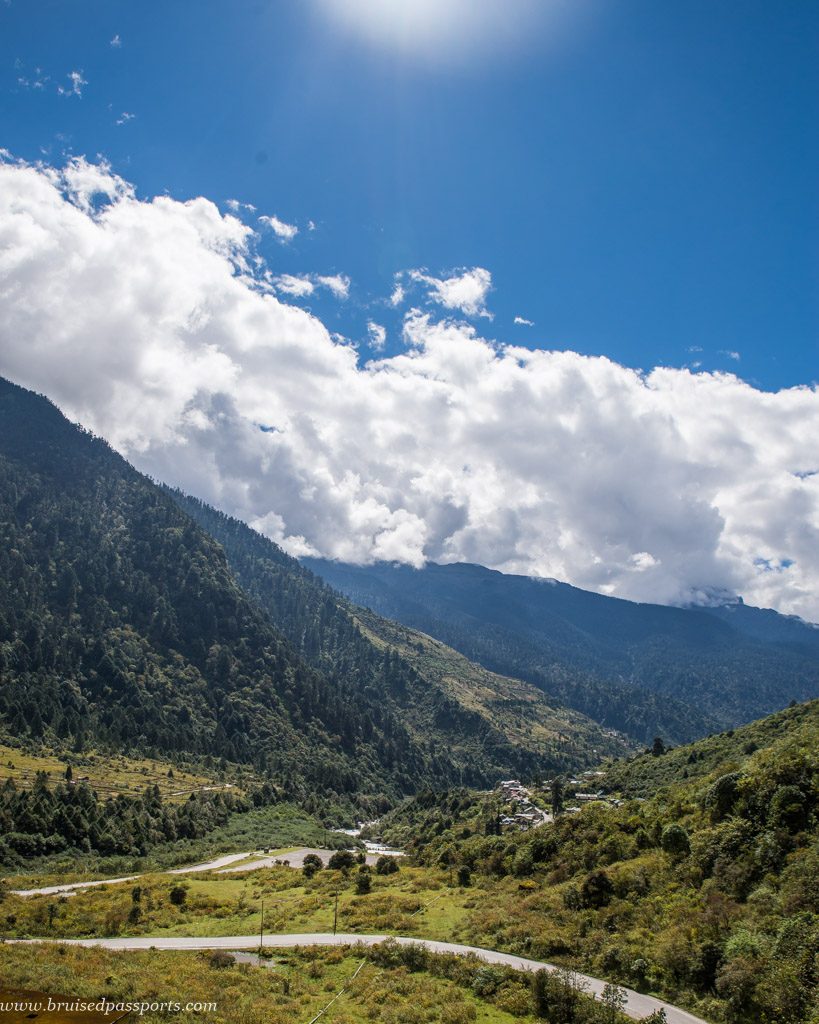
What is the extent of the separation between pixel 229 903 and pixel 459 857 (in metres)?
27.9

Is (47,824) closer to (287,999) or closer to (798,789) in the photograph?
(287,999)

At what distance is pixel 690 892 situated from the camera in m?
42.8

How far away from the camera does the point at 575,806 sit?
405 feet

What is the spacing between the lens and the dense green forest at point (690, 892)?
30.8 m

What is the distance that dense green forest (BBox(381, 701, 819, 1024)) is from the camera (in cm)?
3080

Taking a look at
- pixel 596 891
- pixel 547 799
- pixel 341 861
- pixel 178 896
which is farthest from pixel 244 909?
pixel 547 799

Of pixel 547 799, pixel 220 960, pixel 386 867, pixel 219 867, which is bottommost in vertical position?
pixel 219 867

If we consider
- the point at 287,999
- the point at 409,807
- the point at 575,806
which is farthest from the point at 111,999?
the point at 409,807

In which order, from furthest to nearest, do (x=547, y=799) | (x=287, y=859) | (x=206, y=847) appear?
1. (x=547, y=799)
2. (x=206, y=847)
3. (x=287, y=859)

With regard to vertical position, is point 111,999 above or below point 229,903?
above

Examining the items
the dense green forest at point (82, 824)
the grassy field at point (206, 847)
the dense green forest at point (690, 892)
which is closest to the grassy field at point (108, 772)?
the dense green forest at point (82, 824)

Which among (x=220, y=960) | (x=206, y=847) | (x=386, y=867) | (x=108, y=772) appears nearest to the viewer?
(x=220, y=960)

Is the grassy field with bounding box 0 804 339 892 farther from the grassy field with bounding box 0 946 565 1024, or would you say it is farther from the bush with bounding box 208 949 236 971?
the bush with bounding box 208 949 236 971

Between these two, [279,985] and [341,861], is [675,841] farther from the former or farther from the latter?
[341,861]
